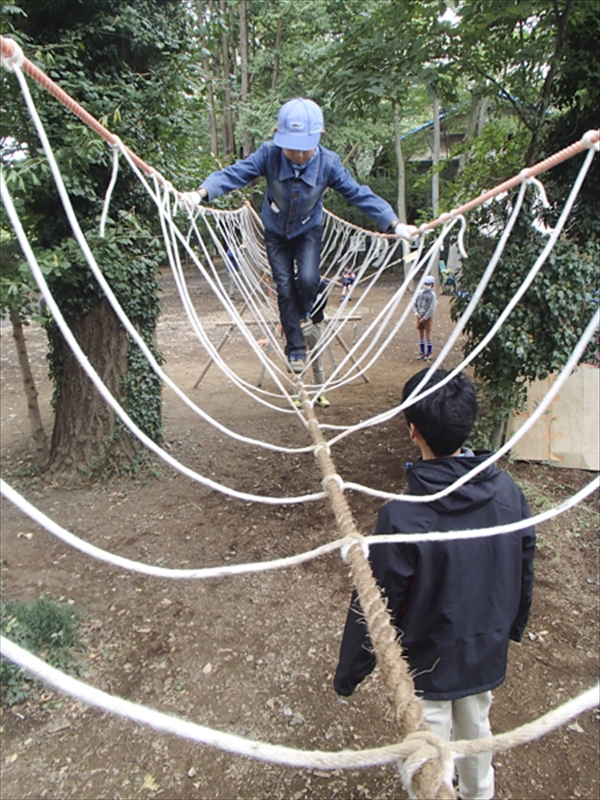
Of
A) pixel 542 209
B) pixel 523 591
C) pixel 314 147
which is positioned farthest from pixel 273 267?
pixel 523 591

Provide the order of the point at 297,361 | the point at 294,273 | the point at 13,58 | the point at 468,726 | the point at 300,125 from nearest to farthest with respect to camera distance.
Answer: the point at 13,58
the point at 468,726
the point at 300,125
the point at 297,361
the point at 294,273

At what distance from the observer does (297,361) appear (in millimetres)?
2682

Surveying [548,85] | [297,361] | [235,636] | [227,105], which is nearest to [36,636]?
[235,636]

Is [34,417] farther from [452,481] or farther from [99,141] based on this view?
[452,481]

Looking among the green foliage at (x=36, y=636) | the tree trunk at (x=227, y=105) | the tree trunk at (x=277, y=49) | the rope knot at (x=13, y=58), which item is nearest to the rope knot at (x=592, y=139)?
the rope knot at (x=13, y=58)

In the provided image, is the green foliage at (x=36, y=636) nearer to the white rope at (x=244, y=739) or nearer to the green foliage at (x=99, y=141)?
the green foliage at (x=99, y=141)

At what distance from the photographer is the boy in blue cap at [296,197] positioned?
7.43 feet

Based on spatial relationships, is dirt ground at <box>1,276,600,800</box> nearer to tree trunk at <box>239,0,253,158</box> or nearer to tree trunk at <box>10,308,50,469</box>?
tree trunk at <box>10,308,50,469</box>

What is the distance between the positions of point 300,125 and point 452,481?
5.73ft

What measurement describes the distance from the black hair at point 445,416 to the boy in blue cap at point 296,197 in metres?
1.20

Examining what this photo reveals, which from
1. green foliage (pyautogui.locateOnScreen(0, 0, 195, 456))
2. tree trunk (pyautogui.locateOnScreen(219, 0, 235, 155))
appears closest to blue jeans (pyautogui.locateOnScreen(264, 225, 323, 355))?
green foliage (pyautogui.locateOnScreen(0, 0, 195, 456))

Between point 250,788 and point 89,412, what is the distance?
233 cm

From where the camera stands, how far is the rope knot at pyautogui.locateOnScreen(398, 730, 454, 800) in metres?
0.48

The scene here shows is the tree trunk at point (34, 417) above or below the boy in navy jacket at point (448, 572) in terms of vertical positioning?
below
